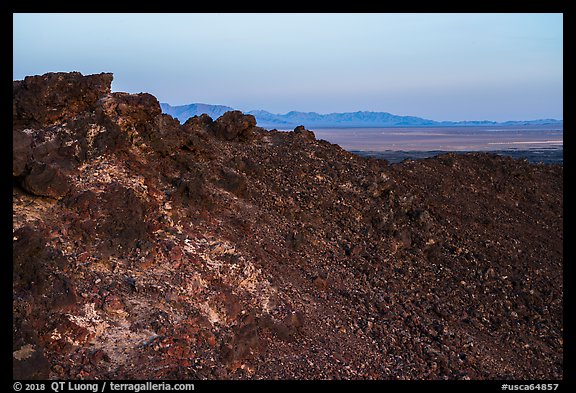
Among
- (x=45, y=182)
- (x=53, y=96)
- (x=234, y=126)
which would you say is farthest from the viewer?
(x=234, y=126)

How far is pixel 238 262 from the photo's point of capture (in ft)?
31.4

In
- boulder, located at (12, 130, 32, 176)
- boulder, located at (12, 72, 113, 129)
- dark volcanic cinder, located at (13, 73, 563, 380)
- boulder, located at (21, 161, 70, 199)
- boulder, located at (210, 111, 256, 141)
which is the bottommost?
dark volcanic cinder, located at (13, 73, 563, 380)

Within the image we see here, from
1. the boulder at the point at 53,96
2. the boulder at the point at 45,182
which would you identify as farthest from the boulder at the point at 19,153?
the boulder at the point at 53,96

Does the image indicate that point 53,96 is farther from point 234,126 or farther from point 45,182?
point 234,126

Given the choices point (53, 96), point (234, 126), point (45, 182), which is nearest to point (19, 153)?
point (45, 182)

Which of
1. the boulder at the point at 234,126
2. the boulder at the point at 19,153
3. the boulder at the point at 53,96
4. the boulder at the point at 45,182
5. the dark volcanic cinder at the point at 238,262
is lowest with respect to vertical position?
the dark volcanic cinder at the point at 238,262

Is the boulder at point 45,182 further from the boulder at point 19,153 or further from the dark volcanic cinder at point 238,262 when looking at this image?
the boulder at point 19,153

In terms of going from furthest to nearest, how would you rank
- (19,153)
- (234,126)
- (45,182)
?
(234,126) < (45,182) < (19,153)

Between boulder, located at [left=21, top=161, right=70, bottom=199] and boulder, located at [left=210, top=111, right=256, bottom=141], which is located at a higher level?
boulder, located at [left=210, top=111, right=256, bottom=141]

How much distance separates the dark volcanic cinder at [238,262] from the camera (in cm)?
772

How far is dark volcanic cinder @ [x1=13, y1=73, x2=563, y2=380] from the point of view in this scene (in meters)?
7.72

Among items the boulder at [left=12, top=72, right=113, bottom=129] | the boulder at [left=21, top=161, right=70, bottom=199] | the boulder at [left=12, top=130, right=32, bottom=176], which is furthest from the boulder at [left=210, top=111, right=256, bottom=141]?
the boulder at [left=12, top=130, right=32, bottom=176]

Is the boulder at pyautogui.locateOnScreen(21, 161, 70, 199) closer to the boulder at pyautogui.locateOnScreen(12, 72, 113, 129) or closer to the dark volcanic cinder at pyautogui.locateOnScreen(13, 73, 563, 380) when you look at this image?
the dark volcanic cinder at pyautogui.locateOnScreen(13, 73, 563, 380)
